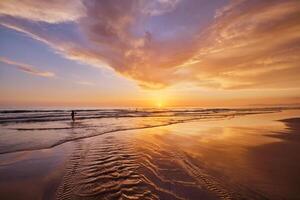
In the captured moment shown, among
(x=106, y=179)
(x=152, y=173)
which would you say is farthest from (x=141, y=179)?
(x=106, y=179)

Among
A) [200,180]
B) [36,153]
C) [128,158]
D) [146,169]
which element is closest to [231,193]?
[200,180]

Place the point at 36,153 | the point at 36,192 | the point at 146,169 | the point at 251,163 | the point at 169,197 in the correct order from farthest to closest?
1. the point at 36,153
2. the point at 251,163
3. the point at 146,169
4. the point at 36,192
5. the point at 169,197

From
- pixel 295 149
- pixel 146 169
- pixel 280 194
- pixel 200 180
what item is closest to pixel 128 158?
pixel 146 169

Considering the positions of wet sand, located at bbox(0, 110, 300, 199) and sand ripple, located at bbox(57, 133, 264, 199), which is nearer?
sand ripple, located at bbox(57, 133, 264, 199)

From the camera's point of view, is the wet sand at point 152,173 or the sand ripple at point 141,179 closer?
the sand ripple at point 141,179

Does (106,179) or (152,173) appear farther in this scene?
(152,173)

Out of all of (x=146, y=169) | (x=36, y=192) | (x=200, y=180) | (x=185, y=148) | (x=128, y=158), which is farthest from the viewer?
(x=185, y=148)

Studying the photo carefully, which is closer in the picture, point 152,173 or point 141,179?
point 141,179

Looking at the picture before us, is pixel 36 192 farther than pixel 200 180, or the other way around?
pixel 200 180

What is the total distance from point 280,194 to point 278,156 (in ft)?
15.6

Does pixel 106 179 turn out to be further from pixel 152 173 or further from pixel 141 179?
pixel 152 173

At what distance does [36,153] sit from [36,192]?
5.29 meters

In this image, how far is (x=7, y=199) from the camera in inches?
203

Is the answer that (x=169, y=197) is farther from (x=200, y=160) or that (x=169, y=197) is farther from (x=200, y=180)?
(x=200, y=160)
